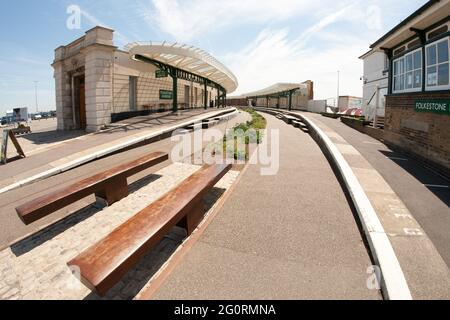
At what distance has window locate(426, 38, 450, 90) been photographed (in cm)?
730

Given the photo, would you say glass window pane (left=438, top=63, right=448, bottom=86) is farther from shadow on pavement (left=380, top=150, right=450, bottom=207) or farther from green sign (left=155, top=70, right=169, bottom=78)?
green sign (left=155, top=70, right=169, bottom=78)

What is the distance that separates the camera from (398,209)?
477 centimetres

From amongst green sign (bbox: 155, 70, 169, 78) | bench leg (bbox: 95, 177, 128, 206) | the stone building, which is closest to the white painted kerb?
bench leg (bbox: 95, 177, 128, 206)

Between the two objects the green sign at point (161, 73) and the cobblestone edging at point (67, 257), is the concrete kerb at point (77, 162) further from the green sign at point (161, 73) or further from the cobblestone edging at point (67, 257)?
the green sign at point (161, 73)

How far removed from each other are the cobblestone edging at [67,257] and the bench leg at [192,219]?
15 centimetres

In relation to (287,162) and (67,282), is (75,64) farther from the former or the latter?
(67,282)

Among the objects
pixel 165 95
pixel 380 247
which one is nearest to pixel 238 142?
pixel 380 247

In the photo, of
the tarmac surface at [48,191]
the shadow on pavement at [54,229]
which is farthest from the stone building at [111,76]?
the shadow on pavement at [54,229]

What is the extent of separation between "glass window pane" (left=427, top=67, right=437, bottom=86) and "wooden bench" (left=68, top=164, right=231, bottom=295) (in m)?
7.95

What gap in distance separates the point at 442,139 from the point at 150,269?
820cm

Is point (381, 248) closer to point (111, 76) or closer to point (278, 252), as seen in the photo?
point (278, 252)

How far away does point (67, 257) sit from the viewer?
3.59m

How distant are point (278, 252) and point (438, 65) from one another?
8.01 metres

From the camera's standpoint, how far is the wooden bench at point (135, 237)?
246 cm
